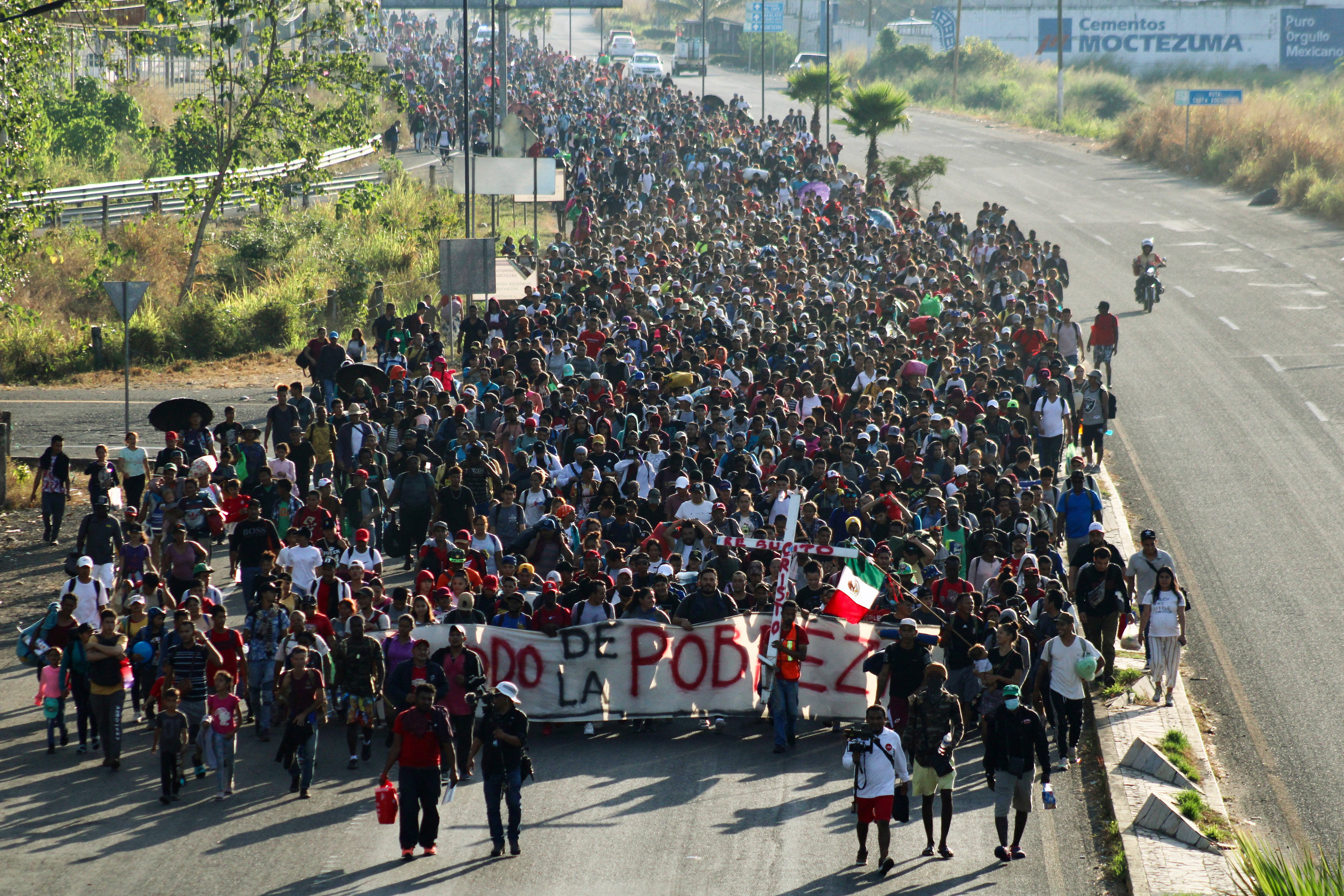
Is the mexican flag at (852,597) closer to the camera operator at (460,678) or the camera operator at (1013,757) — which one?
the camera operator at (1013,757)

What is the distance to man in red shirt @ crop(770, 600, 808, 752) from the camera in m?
12.7

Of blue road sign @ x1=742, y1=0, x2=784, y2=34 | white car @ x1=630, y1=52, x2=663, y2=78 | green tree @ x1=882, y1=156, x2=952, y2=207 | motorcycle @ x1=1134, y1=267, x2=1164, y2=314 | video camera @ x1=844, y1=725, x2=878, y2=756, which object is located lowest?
video camera @ x1=844, y1=725, x2=878, y2=756

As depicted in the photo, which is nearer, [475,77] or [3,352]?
[3,352]

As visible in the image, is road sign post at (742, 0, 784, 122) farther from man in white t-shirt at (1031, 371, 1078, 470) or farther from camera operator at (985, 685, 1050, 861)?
camera operator at (985, 685, 1050, 861)

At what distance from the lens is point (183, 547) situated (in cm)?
1489

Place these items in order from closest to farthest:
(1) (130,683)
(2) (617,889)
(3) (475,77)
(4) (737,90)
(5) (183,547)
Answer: (2) (617,889) → (1) (130,683) → (5) (183,547) → (3) (475,77) → (4) (737,90)

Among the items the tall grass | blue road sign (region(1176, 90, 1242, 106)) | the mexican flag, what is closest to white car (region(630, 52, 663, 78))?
blue road sign (region(1176, 90, 1242, 106))

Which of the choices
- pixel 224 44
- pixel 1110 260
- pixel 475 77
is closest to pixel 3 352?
pixel 224 44

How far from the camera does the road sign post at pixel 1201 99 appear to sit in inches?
2121

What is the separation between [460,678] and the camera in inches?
473

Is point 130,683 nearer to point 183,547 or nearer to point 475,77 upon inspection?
point 183,547

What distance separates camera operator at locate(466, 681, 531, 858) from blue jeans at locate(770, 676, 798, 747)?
8.56 feet

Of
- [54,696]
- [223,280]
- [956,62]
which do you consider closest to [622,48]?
[956,62]

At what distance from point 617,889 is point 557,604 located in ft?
12.1
